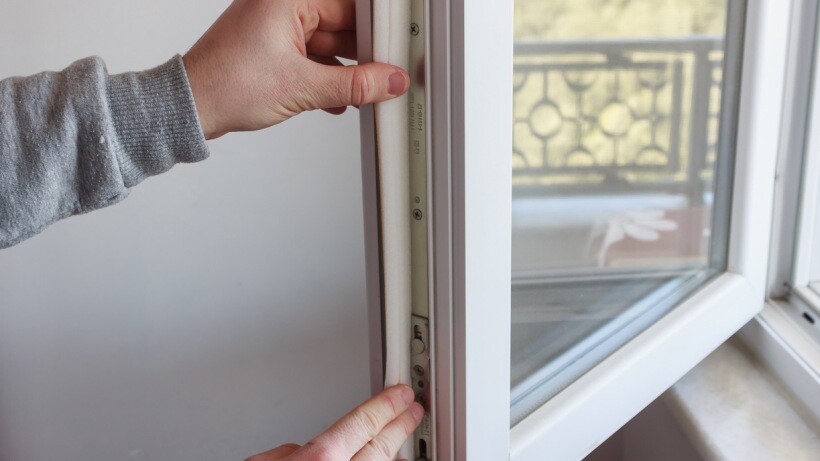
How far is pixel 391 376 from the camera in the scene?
0.70 metres

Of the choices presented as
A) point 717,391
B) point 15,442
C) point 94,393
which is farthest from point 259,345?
point 717,391

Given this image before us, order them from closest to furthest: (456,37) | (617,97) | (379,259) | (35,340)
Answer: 1. (456,37)
2. (379,259)
3. (617,97)
4. (35,340)

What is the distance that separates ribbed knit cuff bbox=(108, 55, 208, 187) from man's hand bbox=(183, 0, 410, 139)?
0.07ft

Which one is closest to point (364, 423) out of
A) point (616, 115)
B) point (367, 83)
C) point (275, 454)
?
point (275, 454)

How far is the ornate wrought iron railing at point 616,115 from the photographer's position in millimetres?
724

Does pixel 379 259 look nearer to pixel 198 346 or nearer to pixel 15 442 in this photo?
pixel 198 346

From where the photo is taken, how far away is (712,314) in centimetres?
97

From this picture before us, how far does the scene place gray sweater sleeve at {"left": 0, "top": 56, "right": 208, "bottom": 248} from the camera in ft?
2.16

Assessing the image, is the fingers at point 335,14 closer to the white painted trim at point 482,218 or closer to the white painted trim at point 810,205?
the white painted trim at point 482,218

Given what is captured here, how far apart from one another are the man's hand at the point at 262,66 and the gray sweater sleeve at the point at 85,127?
25 millimetres

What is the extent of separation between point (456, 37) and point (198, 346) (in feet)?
3.80

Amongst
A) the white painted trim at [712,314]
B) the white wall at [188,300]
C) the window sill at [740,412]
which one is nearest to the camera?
the white painted trim at [712,314]

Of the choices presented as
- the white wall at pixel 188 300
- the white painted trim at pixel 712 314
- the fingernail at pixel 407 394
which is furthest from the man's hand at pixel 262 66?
the white wall at pixel 188 300

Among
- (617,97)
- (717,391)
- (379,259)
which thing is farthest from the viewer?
(717,391)
